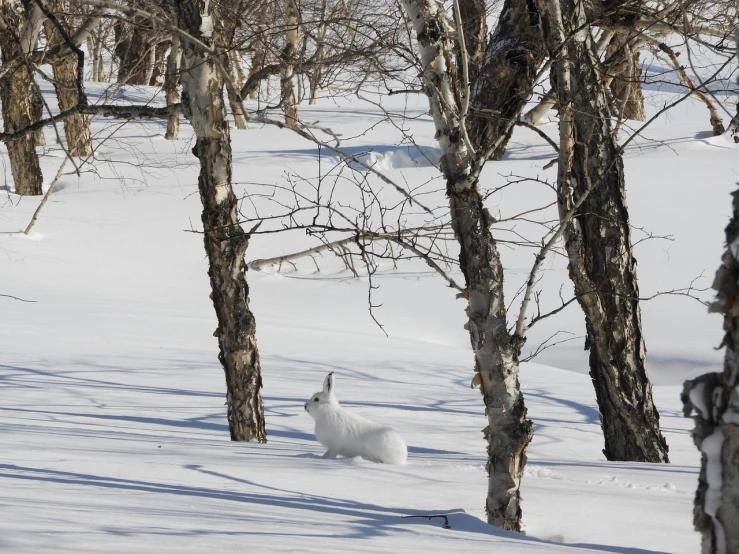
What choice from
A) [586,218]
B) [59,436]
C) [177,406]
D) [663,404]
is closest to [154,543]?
[59,436]

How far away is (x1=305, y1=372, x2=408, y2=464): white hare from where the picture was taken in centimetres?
451

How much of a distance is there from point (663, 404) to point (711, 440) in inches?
274

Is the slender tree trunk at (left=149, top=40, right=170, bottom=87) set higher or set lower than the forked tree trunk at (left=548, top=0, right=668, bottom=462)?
higher

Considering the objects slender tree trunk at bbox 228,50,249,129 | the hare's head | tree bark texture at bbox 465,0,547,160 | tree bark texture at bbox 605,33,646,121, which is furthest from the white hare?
tree bark texture at bbox 465,0,547,160

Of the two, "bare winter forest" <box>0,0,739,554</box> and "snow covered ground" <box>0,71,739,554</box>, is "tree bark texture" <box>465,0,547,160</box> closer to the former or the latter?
"bare winter forest" <box>0,0,739,554</box>

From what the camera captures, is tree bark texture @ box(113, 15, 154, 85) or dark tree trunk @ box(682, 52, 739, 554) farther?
tree bark texture @ box(113, 15, 154, 85)

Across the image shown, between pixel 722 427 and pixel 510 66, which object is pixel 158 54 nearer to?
pixel 510 66

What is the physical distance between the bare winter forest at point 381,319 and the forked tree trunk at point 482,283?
11 millimetres

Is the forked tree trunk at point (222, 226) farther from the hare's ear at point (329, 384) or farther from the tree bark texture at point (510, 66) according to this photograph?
the tree bark texture at point (510, 66)

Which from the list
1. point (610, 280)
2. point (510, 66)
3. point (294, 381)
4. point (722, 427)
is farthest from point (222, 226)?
point (510, 66)

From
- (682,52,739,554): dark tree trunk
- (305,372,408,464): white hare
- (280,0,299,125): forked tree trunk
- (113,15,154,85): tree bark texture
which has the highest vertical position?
(113,15,154,85): tree bark texture

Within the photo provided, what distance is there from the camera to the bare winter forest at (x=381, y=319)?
3.04 m

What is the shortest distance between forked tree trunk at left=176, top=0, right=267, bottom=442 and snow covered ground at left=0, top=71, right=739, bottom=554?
1.11 feet

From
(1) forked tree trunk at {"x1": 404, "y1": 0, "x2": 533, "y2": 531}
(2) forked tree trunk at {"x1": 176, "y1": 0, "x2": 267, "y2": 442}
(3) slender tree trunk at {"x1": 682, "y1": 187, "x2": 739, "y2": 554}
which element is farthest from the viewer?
(2) forked tree trunk at {"x1": 176, "y1": 0, "x2": 267, "y2": 442}
